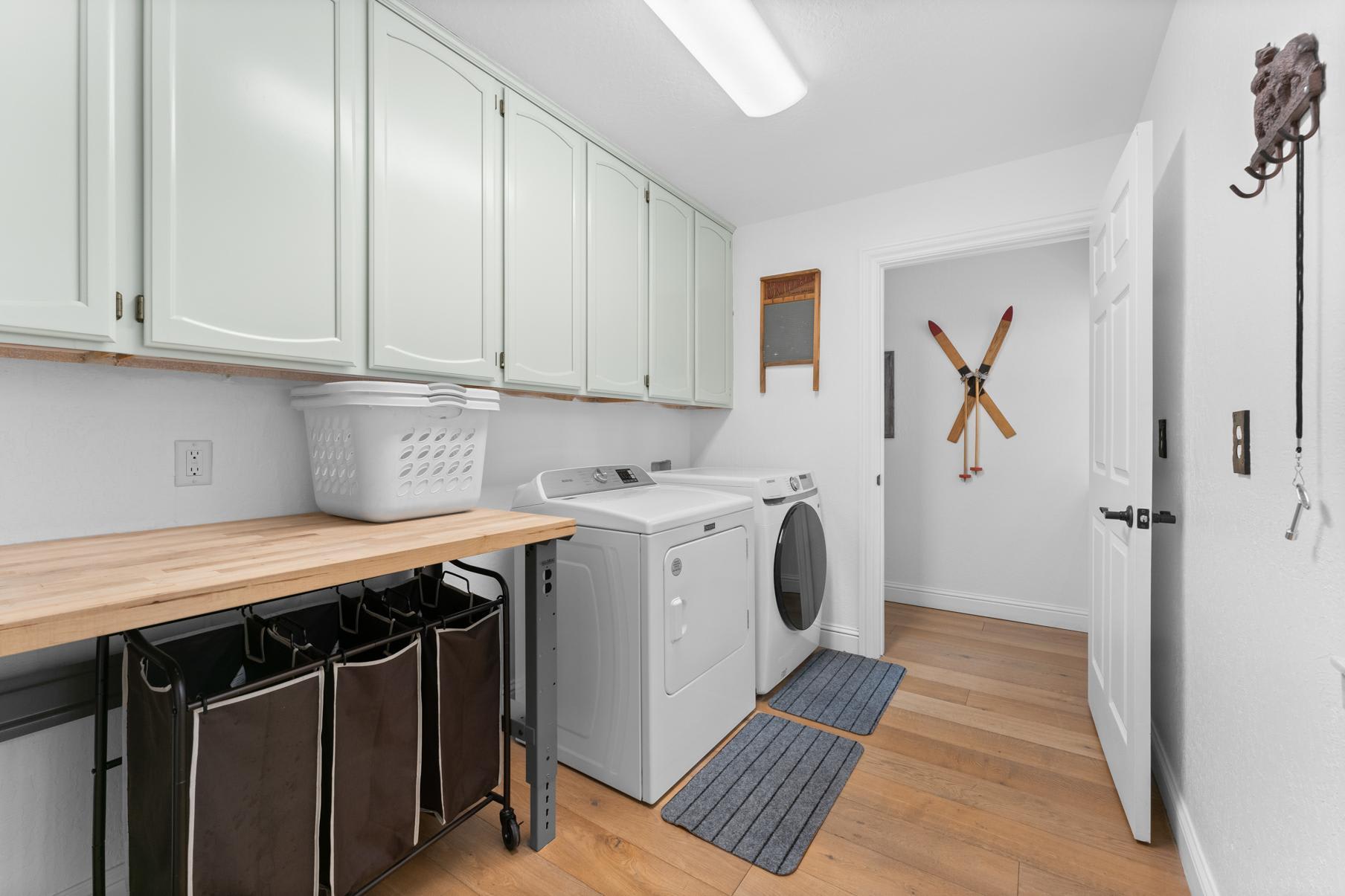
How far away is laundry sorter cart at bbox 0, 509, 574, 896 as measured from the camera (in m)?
0.86

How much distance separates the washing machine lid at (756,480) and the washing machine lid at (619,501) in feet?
0.69

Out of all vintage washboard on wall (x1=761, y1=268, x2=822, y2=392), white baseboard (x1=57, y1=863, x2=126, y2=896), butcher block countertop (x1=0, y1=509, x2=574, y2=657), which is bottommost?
white baseboard (x1=57, y1=863, x2=126, y2=896)

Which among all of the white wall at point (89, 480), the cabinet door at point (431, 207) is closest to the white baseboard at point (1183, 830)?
the cabinet door at point (431, 207)

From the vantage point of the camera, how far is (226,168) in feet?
4.17

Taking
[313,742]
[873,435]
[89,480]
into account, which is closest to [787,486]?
[873,435]

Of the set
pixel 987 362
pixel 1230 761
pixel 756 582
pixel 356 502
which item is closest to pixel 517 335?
pixel 356 502

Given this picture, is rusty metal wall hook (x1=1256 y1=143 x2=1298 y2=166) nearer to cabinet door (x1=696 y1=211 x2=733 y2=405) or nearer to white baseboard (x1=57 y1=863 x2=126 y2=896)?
cabinet door (x1=696 y1=211 x2=733 y2=405)

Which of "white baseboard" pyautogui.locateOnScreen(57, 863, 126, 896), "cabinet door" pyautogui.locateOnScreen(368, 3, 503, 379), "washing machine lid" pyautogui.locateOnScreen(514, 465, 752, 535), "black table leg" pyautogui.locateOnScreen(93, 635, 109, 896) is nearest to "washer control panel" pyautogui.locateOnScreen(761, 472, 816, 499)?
"washing machine lid" pyautogui.locateOnScreen(514, 465, 752, 535)

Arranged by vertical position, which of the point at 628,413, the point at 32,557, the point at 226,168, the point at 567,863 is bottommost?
the point at 567,863

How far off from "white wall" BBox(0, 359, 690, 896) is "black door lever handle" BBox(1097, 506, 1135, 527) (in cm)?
234

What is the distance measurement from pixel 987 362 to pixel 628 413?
2201mm

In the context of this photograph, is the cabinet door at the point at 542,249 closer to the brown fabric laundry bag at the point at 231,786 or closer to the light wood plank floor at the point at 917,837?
the brown fabric laundry bag at the point at 231,786

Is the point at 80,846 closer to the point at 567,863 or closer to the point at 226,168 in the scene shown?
the point at 567,863

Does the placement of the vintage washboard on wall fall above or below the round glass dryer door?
above
